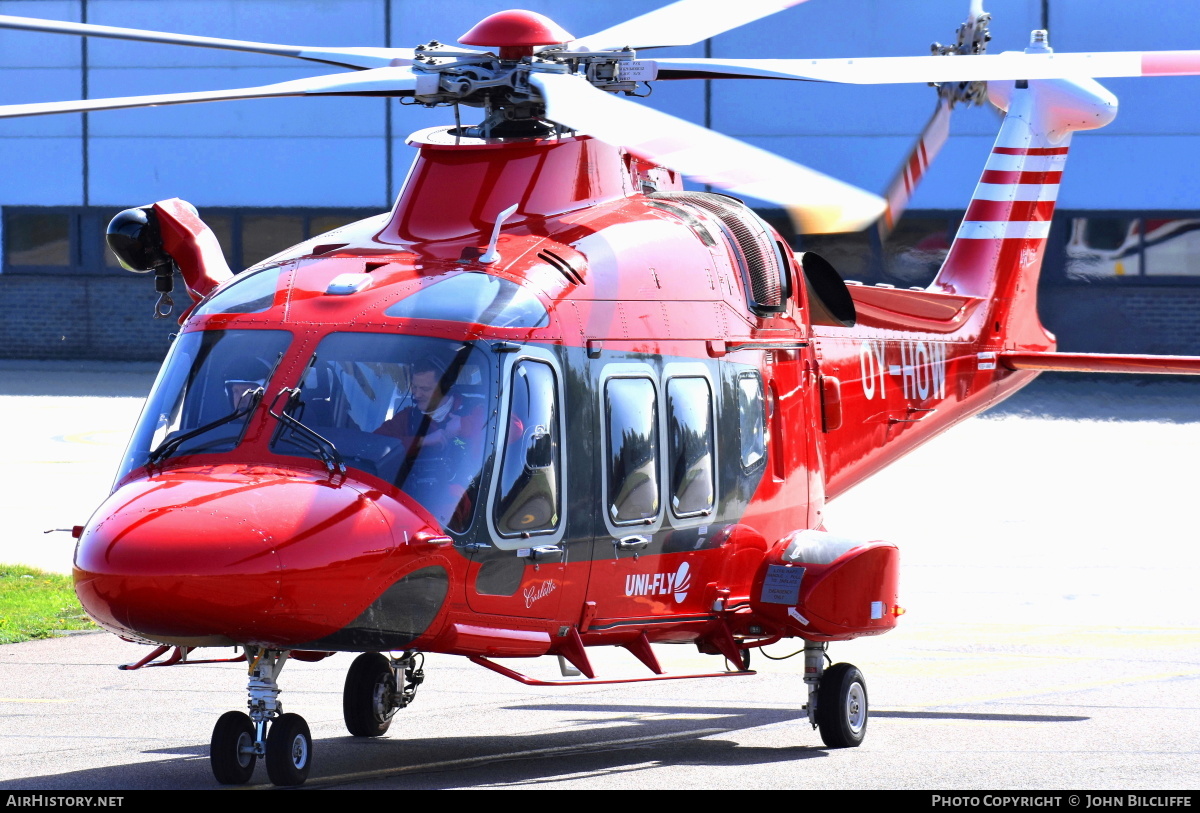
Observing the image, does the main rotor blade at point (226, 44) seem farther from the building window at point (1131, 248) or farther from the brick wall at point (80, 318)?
the brick wall at point (80, 318)

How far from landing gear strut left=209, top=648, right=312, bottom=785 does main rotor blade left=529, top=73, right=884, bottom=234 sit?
8.96 ft

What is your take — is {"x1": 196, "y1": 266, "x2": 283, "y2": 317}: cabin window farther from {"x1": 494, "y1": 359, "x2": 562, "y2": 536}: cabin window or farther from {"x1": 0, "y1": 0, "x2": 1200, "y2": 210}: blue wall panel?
{"x1": 0, "y1": 0, "x2": 1200, "y2": 210}: blue wall panel

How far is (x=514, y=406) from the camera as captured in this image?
778cm

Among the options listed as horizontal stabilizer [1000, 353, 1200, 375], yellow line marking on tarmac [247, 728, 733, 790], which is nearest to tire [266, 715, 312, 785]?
yellow line marking on tarmac [247, 728, 733, 790]

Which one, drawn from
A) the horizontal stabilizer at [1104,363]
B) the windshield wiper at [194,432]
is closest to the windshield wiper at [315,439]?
the windshield wiper at [194,432]

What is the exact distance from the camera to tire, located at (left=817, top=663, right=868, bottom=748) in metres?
9.19

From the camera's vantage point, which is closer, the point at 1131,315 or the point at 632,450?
the point at 632,450

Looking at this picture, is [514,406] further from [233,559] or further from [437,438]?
[233,559]

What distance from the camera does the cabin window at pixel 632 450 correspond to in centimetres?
834

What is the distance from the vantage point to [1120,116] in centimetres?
3127

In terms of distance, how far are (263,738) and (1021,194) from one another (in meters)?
8.86

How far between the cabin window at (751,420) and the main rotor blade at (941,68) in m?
1.82

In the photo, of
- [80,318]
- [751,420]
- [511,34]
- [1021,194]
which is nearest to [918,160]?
[751,420]

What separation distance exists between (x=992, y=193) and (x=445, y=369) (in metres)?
7.58
